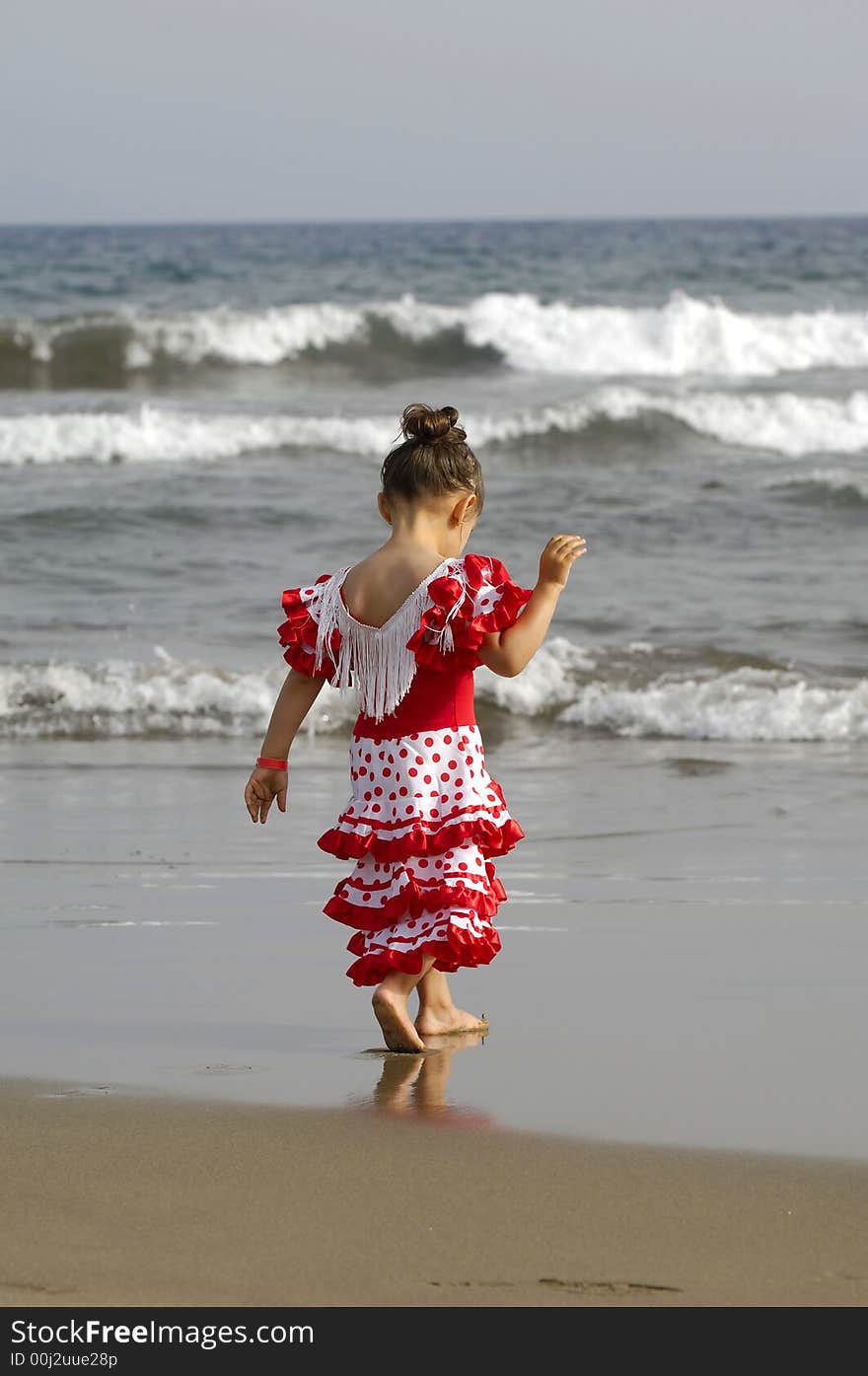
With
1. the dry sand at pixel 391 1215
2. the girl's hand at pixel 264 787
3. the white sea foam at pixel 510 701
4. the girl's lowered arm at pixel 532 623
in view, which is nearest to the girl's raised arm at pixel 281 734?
the girl's hand at pixel 264 787

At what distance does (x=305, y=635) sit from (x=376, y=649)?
164 mm

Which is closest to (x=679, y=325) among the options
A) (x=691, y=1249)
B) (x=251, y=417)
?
(x=251, y=417)

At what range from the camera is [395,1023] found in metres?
3.33

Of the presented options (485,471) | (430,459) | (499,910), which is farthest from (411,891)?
(485,471)

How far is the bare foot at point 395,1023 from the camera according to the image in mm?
3332

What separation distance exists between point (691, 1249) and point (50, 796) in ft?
13.0

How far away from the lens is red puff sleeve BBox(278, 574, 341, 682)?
11.6 feet

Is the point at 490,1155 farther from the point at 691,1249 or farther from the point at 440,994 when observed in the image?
the point at 440,994

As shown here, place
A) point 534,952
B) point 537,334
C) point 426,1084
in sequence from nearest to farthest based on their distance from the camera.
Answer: point 426,1084, point 534,952, point 537,334

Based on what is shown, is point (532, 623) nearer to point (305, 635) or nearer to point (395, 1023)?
point (305, 635)

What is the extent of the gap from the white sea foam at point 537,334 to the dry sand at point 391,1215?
18637mm

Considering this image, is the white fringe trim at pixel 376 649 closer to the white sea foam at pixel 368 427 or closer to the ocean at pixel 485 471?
the ocean at pixel 485 471
